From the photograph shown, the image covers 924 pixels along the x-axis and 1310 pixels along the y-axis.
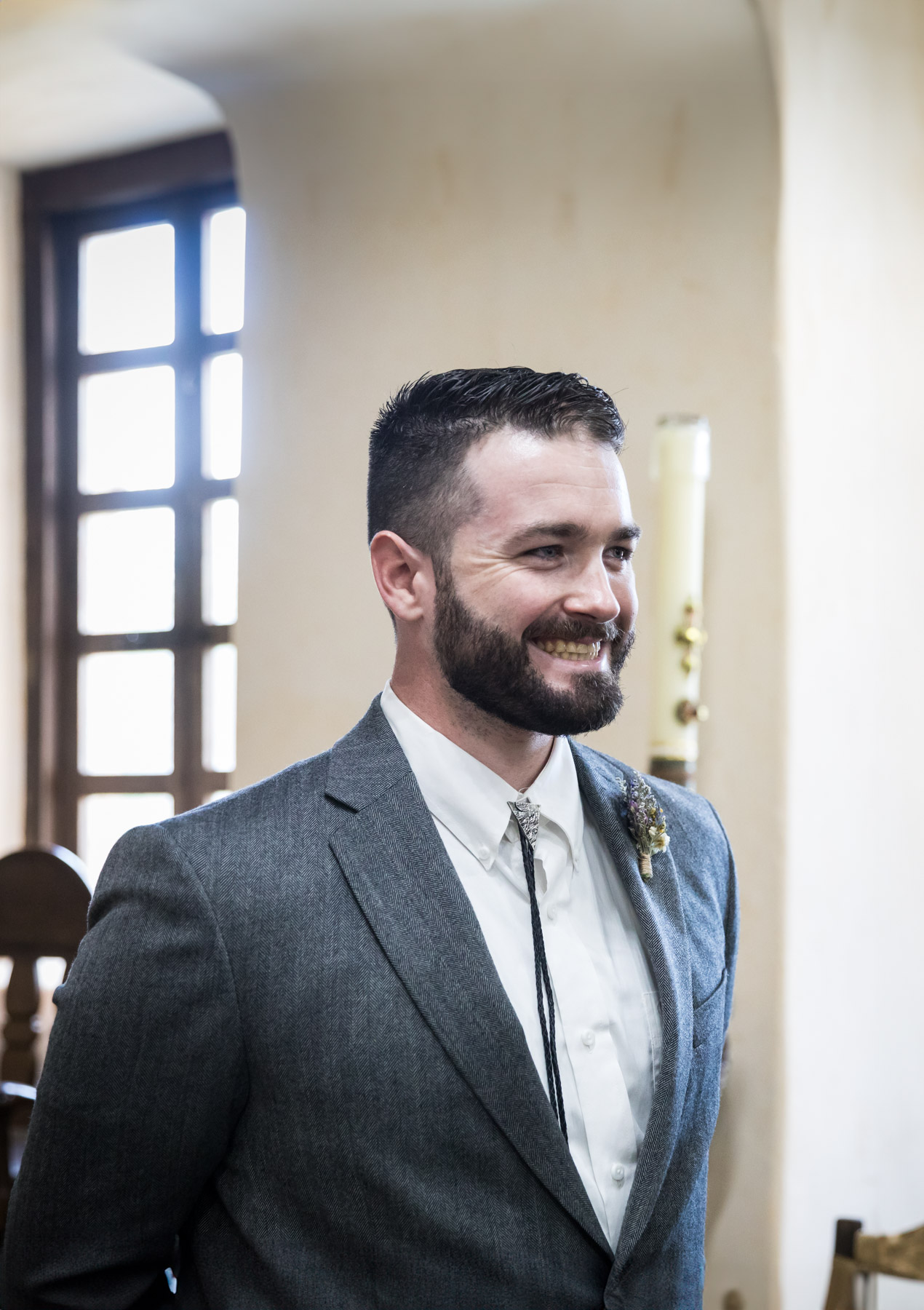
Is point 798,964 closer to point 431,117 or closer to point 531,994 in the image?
point 531,994

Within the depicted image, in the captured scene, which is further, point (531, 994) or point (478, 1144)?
point (531, 994)

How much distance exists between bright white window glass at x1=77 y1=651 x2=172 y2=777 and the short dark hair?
2398 mm

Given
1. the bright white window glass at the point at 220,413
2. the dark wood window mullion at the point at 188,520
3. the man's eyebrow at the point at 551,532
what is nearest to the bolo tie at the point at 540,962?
the man's eyebrow at the point at 551,532

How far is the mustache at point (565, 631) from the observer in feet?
4.16

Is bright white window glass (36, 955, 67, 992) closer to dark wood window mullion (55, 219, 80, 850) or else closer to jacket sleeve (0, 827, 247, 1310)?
dark wood window mullion (55, 219, 80, 850)

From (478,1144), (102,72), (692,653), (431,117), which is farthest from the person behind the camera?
(102,72)

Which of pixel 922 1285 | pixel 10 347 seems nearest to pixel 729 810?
pixel 922 1285

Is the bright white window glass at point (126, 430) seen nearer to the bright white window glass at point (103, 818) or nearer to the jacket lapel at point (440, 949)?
the bright white window glass at point (103, 818)

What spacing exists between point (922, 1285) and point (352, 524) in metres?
1.99

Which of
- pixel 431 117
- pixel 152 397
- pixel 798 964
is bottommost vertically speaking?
pixel 798 964

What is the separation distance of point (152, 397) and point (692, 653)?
2.51 meters

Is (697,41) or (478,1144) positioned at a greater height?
(697,41)

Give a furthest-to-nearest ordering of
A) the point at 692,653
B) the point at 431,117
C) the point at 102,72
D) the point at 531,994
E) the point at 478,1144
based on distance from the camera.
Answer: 1. the point at 102,72
2. the point at 431,117
3. the point at 692,653
4. the point at 531,994
5. the point at 478,1144

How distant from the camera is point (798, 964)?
2.40m
